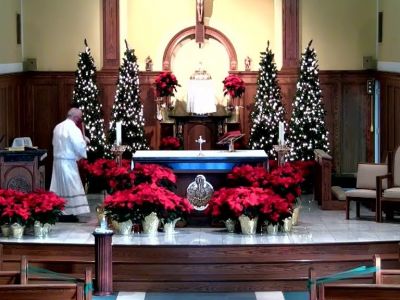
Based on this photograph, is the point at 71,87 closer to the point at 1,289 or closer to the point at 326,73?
the point at 326,73

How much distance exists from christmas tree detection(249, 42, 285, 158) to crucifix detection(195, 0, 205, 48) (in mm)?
1355

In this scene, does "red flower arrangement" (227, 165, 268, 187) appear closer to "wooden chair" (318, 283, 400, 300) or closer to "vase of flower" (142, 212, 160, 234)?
"vase of flower" (142, 212, 160, 234)

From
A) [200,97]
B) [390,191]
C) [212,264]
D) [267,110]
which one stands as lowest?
[212,264]

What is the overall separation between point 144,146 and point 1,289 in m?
11.0

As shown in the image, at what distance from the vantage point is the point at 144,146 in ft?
65.8

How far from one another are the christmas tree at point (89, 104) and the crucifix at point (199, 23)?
2012 millimetres

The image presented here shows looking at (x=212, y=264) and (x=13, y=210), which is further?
(x=13, y=210)

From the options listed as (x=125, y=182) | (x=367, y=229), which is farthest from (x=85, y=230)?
(x=367, y=229)

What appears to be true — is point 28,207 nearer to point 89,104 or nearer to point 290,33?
point 89,104

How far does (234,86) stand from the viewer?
20328 millimetres

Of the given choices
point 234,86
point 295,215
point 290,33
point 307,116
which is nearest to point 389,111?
point 307,116

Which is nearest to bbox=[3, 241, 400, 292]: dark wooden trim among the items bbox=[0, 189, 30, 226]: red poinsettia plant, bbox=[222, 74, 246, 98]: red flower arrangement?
bbox=[0, 189, 30, 226]: red poinsettia plant

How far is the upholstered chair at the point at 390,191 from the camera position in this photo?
15.6 m

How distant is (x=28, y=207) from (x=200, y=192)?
7.88 ft
